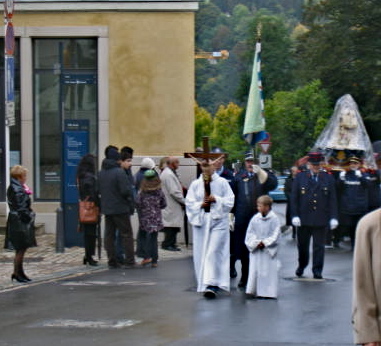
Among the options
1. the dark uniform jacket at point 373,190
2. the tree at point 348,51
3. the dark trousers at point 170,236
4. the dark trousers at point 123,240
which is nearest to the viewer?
the dark trousers at point 123,240

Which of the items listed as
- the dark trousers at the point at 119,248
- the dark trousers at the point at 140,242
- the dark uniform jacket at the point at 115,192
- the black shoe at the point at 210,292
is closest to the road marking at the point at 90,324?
the black shoe at the point at 210,292

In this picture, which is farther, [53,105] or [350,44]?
[350,44]

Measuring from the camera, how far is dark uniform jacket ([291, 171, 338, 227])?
50.0 feet


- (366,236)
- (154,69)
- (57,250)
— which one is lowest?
(57,250)

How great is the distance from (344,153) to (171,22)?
525cm

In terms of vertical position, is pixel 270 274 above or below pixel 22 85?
below

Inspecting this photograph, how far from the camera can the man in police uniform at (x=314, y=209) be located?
49.9ft

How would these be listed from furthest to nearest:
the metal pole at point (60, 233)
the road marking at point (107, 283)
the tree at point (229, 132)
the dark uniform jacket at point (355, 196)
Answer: the tree at point (229, 132) → the dark uniform jacket at point (355, 196) → the metal pole at point (60, 233) → the road marking at point (107, 283)

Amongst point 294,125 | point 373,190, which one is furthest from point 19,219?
point 294,125

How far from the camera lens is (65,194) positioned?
21.5m

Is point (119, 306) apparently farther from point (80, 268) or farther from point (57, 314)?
point (80, 268)

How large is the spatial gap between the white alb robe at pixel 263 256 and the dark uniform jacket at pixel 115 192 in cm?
360

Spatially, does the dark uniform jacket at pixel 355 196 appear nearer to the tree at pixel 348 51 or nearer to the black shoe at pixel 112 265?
the black shoe at pixel 112 265

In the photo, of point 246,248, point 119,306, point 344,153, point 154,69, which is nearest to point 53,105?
point 154,69
